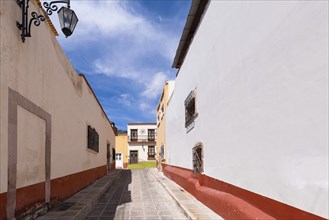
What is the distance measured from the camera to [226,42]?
593cm

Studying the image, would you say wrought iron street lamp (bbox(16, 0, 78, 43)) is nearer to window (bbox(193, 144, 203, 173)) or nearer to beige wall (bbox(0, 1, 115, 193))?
beige wall (bbox(0, 1, 115, 193))

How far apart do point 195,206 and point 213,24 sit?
4.31m

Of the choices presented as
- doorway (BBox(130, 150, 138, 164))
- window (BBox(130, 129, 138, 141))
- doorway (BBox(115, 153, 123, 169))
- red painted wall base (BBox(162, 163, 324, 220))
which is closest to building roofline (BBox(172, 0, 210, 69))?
red painted wall base (BBox(162, 163, 324, 220))

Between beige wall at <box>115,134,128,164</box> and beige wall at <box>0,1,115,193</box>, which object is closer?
beige wall at <box>0,1,115,193</box>

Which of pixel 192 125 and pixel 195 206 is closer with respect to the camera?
pixel 195 206

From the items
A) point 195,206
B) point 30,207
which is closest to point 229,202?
point 195,206

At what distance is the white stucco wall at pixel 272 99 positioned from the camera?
9.23ft

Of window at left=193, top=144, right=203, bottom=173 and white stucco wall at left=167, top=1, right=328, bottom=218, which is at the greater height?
white stucco wall at left=167, top=1, right=328, bottom=218

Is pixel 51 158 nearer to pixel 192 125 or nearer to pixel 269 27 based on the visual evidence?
pixel 192 125

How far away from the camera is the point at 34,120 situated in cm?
566

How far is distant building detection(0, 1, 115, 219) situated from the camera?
4.41 metres

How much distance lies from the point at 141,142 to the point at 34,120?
37792 millimetres

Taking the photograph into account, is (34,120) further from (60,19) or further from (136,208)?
(136,208)

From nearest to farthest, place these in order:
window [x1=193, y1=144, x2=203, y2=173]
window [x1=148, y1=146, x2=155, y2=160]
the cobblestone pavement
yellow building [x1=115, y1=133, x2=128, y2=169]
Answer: the cobblestone pavement < window [x1=193, y1=144, x2=203, y2=173] < yellow building [x1=115, y1=133, x2=128, y2=169] < window [x1=148, y1=146, x2=155, y2=160]
